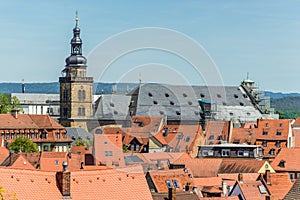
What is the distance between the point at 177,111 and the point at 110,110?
44.9ft

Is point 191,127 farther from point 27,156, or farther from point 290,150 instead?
point 27,156

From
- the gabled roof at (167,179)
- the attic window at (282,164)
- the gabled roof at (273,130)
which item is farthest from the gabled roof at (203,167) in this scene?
the gabled roof at (273,130)

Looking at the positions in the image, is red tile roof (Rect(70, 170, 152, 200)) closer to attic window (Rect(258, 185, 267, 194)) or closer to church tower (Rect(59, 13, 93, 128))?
attic window (Rect(258, 185, 267, 194))

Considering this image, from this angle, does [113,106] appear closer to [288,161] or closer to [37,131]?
[37,131]

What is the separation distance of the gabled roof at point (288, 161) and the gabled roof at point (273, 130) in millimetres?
25089

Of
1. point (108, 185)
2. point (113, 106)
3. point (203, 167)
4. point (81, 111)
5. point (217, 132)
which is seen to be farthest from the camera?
point (113, 106)

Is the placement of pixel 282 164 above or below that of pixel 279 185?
above

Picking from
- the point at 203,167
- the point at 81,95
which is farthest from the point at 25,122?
the point at 203,167

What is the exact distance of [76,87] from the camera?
493 feet

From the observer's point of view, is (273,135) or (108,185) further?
(273,135)

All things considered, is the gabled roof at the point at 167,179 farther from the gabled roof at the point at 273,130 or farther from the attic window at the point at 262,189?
the gabled roof at the point at 273,130

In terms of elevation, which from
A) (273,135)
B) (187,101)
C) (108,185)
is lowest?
(108,185)

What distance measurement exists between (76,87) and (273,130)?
53535 millimetres

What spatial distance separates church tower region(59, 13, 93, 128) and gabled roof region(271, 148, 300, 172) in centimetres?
7452
